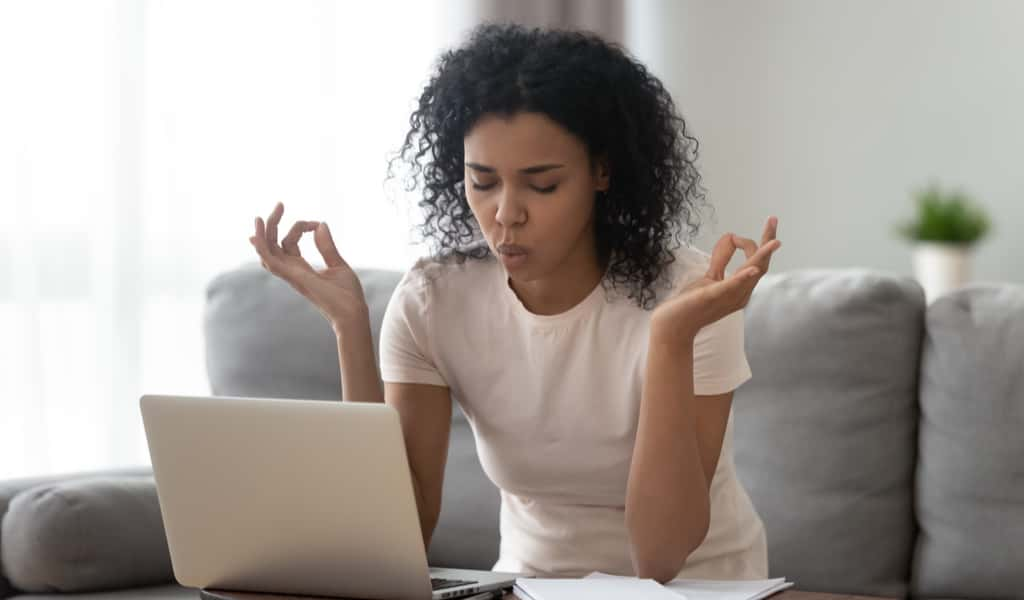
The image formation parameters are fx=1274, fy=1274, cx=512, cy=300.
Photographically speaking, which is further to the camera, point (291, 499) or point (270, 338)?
point (270, 338)

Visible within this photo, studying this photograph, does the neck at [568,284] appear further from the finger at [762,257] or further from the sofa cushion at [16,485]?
A: the sofa cushion at [16,485]

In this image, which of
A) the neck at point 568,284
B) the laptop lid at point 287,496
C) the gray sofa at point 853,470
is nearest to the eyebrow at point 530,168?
the neck at point 568,284

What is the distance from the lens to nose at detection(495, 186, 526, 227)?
1.35 m

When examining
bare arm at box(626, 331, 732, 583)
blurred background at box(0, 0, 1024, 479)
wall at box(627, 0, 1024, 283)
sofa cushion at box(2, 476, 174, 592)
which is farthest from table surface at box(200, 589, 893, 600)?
wall at box(627, 0, 1024, 283)

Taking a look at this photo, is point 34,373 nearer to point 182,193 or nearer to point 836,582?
point 182,193

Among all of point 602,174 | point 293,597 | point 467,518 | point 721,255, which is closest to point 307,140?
point 467,518

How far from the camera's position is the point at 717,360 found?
1.44 meters

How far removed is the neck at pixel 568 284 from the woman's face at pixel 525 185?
122mm

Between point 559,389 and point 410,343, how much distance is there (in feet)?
0.65

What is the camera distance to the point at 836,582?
73.5 inches

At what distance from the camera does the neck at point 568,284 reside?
154cm

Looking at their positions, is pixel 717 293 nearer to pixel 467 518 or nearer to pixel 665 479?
pixel 665 479

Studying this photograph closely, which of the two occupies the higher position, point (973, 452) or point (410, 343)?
point (410, 343)

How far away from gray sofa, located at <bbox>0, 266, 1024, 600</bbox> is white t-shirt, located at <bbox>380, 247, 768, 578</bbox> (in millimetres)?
340
